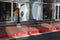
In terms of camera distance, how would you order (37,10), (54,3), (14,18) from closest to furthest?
(14,18), (37,10), (54,3)

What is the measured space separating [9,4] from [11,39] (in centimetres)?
1284

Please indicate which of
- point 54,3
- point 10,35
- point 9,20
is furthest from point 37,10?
point 10,35

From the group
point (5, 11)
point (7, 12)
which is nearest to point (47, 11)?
point (7, 12)

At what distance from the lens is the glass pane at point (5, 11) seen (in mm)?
26891

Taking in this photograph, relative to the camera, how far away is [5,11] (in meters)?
27.4

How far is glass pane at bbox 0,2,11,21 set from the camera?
88.2 feet

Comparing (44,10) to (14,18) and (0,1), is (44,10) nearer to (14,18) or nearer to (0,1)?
(14,18)

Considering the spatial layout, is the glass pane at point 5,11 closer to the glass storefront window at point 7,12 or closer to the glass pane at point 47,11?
the glass storefront window at point 7,12

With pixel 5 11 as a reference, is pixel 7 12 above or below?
below

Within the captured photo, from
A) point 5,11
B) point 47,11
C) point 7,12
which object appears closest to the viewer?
point 5,11

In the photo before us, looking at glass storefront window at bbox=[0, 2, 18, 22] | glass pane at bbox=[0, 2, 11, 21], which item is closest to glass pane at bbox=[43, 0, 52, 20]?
glass storefront window at bbox=[0, 2, 18, 22]

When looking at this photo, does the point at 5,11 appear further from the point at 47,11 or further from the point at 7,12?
the point at 47,11

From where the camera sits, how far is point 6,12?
27500 mm

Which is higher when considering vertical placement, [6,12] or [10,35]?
[6,12]
